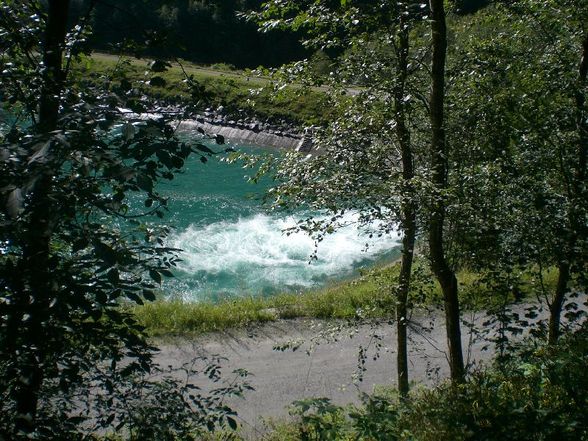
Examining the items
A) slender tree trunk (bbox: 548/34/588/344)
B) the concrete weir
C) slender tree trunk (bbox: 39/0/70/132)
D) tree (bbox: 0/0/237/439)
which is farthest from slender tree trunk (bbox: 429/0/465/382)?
the concrete weir

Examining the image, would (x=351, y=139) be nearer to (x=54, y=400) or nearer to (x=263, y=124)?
(x=54, y=400)

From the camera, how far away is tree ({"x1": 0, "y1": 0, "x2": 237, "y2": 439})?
231 cm

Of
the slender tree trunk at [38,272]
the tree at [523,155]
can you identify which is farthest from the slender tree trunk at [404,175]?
the slender tree trunk at [38,272]

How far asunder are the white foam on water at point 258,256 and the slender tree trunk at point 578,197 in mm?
9105

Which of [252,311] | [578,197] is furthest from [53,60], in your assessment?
[252,311]

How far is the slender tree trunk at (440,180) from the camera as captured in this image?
5095 mm

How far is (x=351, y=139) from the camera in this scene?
6.28m

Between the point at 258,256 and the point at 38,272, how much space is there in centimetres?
1532

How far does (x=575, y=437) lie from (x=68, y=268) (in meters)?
2.79

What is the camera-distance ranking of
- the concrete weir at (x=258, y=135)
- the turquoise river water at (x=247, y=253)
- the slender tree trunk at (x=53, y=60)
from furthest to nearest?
the concrete weir at (x=258, y=135)
the turquoise river water at (x=247, y=253)
the slender tree trunk at (x=53, y=60)

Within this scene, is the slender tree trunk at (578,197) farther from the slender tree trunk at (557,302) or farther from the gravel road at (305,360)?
the gravel road at (305,360)

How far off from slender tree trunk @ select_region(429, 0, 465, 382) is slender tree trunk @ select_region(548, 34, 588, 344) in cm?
99

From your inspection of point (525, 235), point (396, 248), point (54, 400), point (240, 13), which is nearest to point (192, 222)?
point (396, 248)

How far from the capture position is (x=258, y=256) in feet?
58.4
